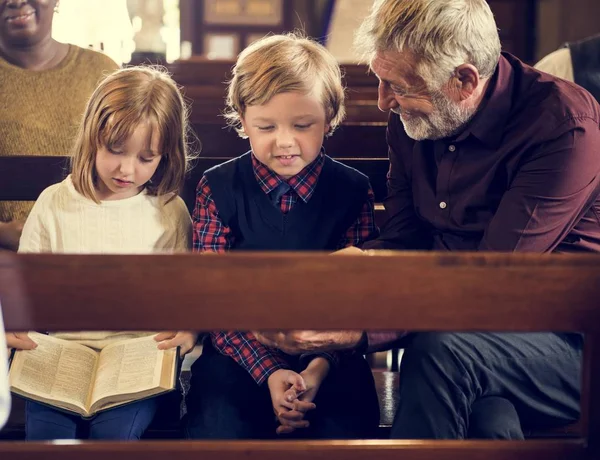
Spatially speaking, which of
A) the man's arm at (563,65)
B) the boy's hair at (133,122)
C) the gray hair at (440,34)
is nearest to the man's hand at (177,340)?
the boy's hair at (133,122)

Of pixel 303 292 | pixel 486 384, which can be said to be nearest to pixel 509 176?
pixel 486 384

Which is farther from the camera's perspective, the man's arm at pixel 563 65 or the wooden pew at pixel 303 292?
the man's arm at pixel 563 65

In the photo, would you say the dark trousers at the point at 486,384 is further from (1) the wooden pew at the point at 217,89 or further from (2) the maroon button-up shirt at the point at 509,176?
(1) the wooden pew at the point at 217,89

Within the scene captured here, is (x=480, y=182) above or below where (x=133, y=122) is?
below

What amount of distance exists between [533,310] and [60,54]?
201 cm

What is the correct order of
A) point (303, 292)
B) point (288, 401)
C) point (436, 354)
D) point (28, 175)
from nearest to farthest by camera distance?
point (303, 292), point (436, 354), point (288, 401), point (28, 175)

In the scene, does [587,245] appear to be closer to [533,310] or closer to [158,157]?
[533,310]

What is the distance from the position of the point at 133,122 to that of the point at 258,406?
0.79m

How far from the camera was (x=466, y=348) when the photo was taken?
1.83 m

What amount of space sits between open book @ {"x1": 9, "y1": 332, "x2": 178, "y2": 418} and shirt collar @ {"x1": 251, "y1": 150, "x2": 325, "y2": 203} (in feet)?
1.59

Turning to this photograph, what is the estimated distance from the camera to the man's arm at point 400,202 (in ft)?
7.38

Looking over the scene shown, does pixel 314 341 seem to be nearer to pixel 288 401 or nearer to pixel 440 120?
pixel 288 401

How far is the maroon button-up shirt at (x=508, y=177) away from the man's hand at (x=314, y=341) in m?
0.06

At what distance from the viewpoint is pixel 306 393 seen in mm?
1990
